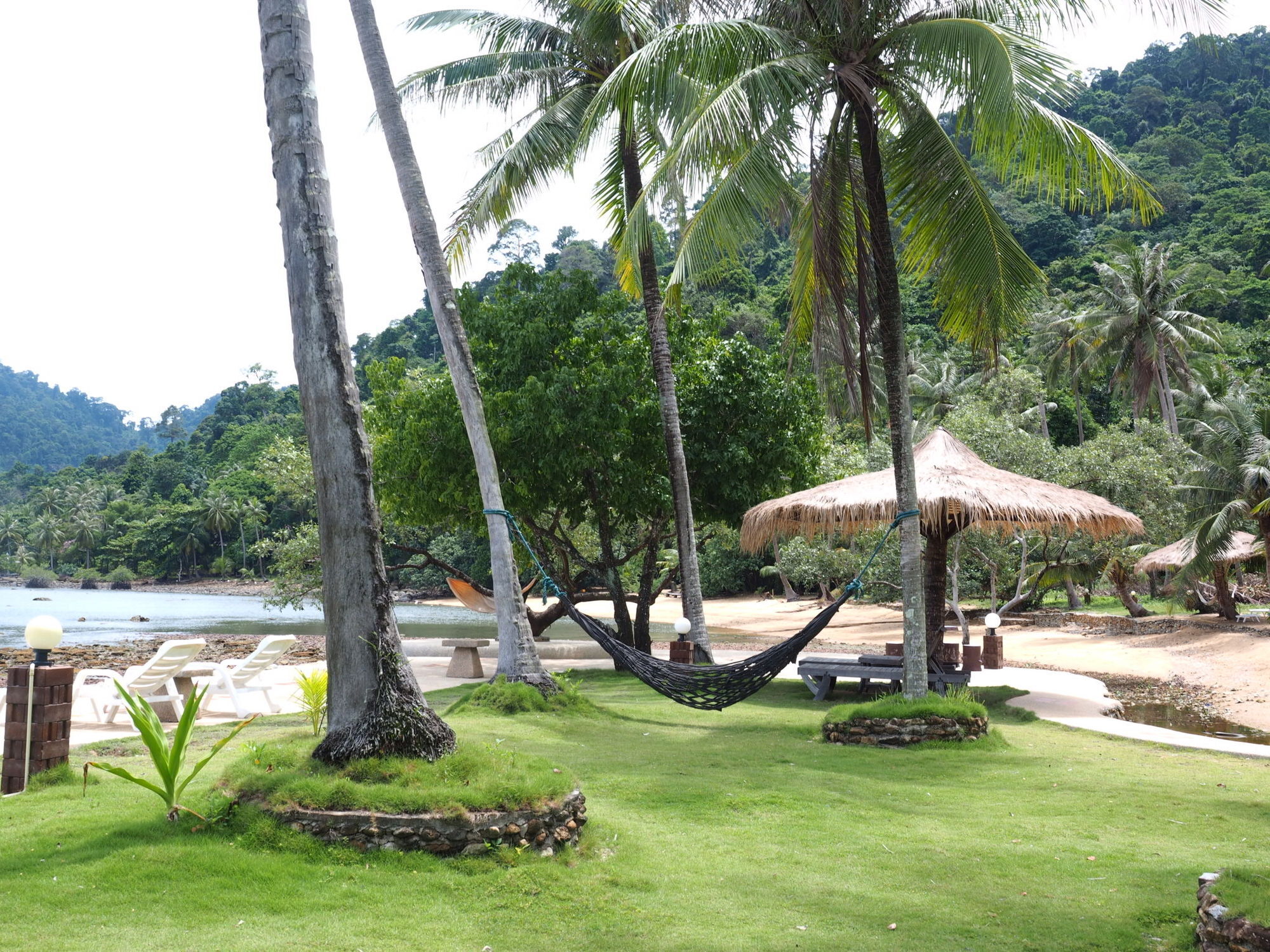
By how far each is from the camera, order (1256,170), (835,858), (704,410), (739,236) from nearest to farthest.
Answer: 1. (835,858)
2. (739,236)
3. (704,410)
4. (1256,170)

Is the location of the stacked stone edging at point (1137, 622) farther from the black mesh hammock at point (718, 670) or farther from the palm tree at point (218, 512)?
the palm tree at point (218, 512)

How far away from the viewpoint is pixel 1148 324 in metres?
26.0

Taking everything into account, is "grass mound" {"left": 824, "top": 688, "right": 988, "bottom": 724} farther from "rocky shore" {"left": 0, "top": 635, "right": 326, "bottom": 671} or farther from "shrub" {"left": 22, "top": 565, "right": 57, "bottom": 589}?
"shrub" {"left": 22, "top": 565, "right": 57, "bottom": 589}

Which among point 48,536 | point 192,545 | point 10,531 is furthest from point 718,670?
point 10,531

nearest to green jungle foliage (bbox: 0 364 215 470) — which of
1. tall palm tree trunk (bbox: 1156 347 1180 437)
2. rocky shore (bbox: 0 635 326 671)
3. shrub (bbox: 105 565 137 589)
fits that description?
shrub (bbox: 105 565 137 589)

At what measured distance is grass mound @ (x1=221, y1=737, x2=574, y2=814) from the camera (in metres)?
3.55

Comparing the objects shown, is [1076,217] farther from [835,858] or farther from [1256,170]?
[835,858]

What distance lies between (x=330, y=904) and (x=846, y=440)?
26.6 meters

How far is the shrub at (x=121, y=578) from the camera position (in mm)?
53406

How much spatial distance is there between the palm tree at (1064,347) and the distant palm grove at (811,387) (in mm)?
115

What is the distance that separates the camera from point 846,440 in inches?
1126

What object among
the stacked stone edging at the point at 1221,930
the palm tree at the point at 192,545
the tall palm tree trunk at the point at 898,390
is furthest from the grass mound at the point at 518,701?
the palm tree at the point at 192,545

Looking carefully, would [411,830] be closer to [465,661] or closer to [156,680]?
[156,680]

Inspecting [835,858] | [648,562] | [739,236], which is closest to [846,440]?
[648,562]
